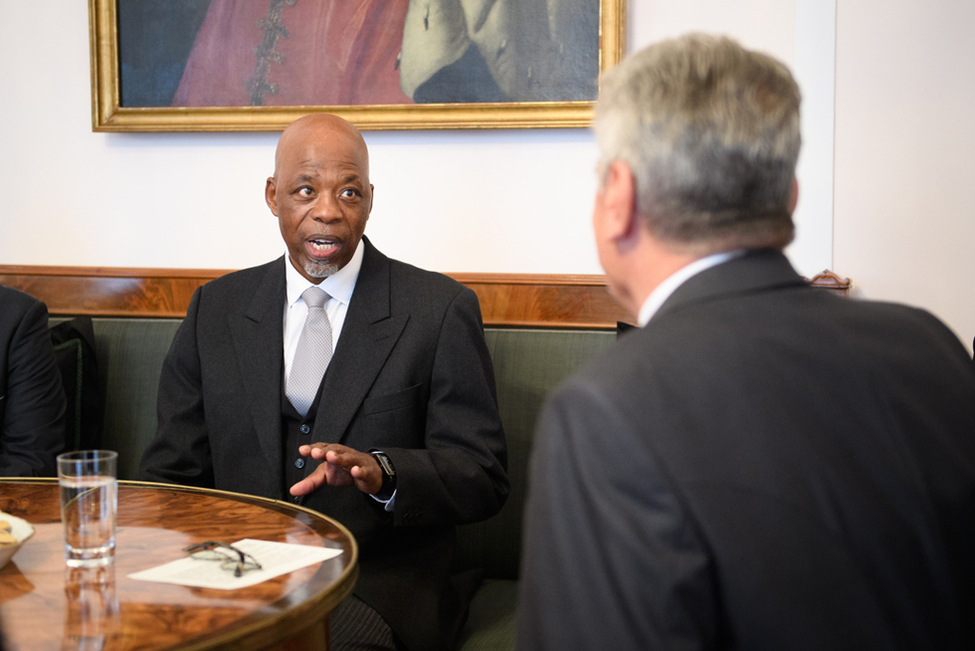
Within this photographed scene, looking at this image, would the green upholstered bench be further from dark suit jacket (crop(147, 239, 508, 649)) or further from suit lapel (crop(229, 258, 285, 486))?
suit lapel (crop(229, 258, 285, 486))

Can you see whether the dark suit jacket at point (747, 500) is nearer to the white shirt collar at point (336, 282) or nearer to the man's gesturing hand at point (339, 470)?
the man's gesturing hand at point (339, 470)

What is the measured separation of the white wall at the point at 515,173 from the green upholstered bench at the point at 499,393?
1.35 feet

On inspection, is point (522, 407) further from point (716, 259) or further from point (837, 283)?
point (716, 259)

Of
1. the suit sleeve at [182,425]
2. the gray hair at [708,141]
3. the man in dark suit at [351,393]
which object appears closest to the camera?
the gray hair at [708,141]

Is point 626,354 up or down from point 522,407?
up

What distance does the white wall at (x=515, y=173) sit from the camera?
2.76m

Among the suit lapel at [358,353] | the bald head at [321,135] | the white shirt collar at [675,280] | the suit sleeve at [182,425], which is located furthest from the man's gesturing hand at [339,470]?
the bald head at [321,135]

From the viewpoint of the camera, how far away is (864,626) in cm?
79

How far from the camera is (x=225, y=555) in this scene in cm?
131

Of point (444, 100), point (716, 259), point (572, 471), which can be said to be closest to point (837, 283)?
point (444, 100)

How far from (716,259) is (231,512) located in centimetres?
104

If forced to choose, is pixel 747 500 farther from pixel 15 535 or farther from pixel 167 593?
pixel 15 535

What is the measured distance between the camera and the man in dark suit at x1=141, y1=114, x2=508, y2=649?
6.48 feet

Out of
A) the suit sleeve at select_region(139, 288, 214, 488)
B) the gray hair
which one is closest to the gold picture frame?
the suit sleeve at select_region(139, 288, 214, 488)
